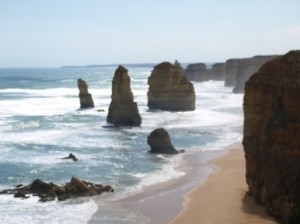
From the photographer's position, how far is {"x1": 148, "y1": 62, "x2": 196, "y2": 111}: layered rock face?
71875 mm

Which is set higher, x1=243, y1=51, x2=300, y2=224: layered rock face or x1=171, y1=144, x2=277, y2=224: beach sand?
x1=243, y1=51, x2=300, y2=224: layered rock face

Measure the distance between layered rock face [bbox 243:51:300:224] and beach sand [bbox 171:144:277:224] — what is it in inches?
25.7

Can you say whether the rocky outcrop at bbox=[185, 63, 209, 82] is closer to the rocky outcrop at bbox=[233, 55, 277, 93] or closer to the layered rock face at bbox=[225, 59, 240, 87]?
the layered rock face at bbox=[225, 59, 240, 87]

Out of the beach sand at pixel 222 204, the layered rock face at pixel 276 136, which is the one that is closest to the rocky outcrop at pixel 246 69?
the beach sand at pixel 222 204

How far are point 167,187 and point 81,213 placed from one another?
704 centimetres

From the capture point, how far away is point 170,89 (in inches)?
2852

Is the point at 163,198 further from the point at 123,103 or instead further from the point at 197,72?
Result: the point at 197,72

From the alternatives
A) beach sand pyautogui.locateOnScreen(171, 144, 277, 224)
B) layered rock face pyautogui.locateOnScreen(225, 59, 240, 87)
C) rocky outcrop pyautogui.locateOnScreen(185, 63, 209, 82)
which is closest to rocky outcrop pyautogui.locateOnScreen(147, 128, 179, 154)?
beach sand pyautogui.locateOnScreen(171, 144, 277, 224)

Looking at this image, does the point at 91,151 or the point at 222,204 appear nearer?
the point at 222,204

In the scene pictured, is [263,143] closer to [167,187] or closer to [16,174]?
[167,187]

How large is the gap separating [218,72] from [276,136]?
157556 mm

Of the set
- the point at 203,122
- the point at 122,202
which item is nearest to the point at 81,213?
the point at 122,202

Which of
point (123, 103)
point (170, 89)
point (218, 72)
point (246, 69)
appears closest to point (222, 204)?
point (123, 103)

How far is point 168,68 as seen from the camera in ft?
237
